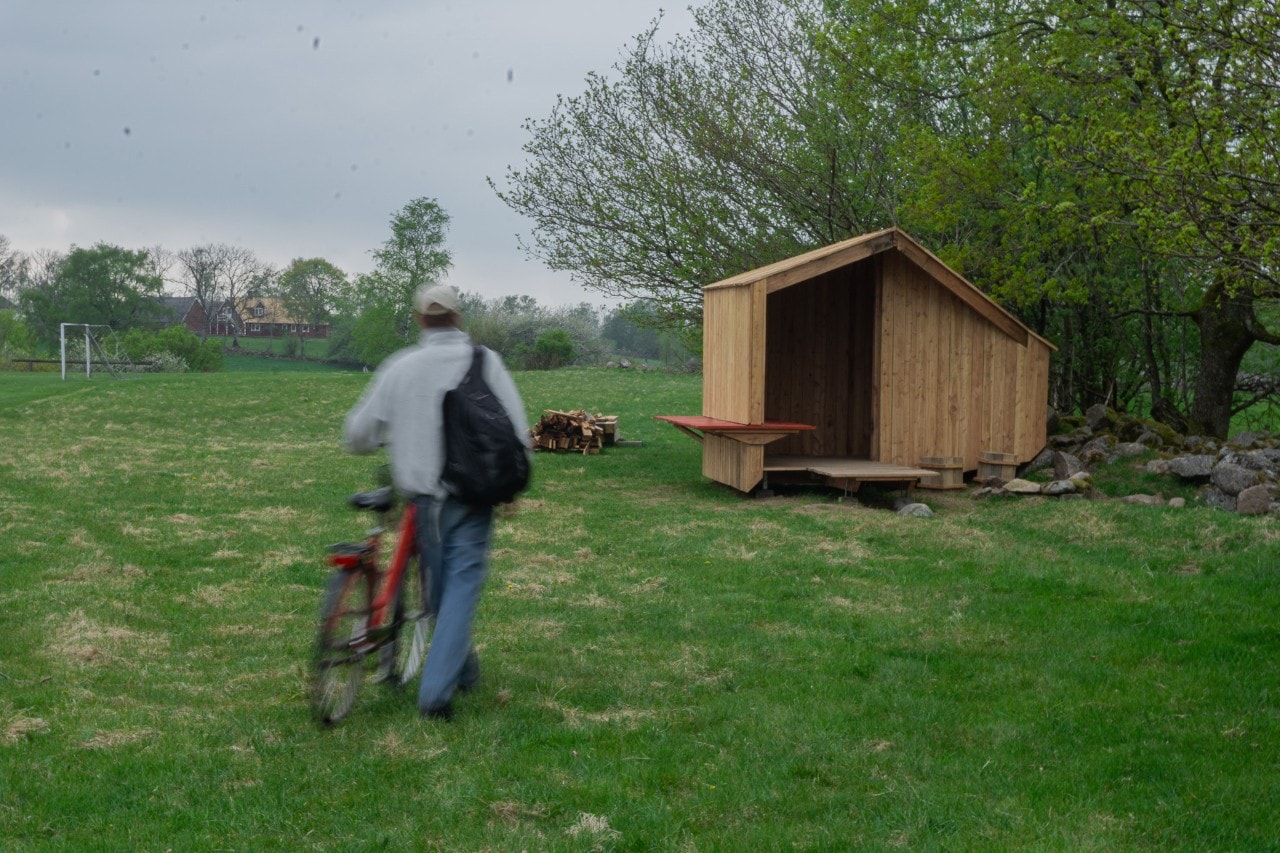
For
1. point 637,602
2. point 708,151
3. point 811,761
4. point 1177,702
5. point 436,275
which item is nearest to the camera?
point 811,761

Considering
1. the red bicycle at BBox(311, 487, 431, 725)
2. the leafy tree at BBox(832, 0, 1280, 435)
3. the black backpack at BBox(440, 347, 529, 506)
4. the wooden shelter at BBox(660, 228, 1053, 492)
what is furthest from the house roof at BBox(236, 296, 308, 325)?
the black backpack at BBox(440, 347, 529, 506)

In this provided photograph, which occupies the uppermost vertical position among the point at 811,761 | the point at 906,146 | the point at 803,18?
the point at 803,18

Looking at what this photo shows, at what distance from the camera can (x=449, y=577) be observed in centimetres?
529

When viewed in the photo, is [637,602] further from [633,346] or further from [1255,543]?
[633,346]

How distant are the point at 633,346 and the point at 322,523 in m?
53.5

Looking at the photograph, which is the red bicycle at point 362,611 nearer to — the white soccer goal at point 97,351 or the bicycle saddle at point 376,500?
the bicycle saddle at point 376,500

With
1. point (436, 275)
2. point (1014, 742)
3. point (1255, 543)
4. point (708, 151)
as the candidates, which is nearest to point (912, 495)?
point (1255, 543)

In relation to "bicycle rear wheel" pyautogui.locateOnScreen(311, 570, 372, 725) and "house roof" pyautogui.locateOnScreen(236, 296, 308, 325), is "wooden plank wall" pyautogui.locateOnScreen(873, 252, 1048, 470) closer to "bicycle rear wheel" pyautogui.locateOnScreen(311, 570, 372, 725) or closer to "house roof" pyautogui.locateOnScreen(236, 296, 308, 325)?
"bicycle rear wheel" pyautogui.locateOnScreen(311, 570, 372, 725)

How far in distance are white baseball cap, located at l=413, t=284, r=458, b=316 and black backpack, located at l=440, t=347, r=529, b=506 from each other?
31 centimetres

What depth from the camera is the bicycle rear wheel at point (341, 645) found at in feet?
16.6

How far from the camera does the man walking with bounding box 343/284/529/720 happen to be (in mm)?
5207

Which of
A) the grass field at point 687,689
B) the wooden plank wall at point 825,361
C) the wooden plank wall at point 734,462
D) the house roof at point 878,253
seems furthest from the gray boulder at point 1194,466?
the wooden plank wall at point 734,462

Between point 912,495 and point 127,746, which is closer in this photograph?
point 127,746

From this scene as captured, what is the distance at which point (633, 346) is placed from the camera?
64.5 meters
